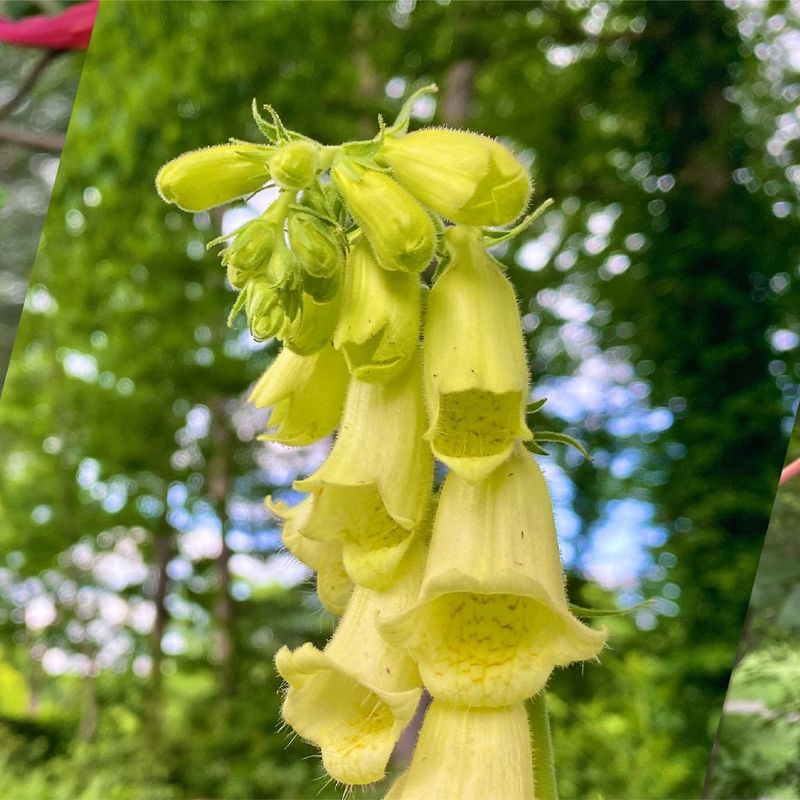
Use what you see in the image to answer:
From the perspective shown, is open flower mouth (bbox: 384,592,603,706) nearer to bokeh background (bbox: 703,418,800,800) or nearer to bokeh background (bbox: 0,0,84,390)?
bokeh background (bbox: 703,418,800,800)

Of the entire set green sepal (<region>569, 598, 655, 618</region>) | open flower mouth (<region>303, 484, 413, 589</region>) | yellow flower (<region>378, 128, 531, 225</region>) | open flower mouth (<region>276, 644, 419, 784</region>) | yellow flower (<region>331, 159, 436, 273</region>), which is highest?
yellow flower (<region>378, 128, 531, 225</region>)

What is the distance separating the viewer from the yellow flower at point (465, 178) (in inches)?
11.1

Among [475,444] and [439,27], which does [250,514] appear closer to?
[439,27]

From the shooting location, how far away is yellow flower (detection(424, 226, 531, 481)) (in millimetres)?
294

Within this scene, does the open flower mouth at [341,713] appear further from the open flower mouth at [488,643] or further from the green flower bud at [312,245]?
the green flower bud at [312,245]

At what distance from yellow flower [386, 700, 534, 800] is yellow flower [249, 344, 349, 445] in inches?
4.4

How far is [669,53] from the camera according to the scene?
1526mm

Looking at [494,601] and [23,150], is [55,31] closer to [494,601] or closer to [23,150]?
[23,150]

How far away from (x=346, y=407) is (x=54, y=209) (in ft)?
5.05

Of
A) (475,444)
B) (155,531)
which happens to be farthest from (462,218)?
(155,531)

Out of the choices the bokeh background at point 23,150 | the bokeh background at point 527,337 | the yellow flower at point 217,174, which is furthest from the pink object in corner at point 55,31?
the bokeh background at point 527,337

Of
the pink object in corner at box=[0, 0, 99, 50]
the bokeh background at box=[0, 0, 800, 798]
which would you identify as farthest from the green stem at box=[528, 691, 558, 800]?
the bokeh background at box=[0, 0, 800, 798]

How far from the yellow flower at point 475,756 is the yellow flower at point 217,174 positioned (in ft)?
0.61

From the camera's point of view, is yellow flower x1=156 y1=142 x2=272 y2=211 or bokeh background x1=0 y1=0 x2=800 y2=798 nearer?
yellow flower x1=156 y1=142 x2=272 y2=211
